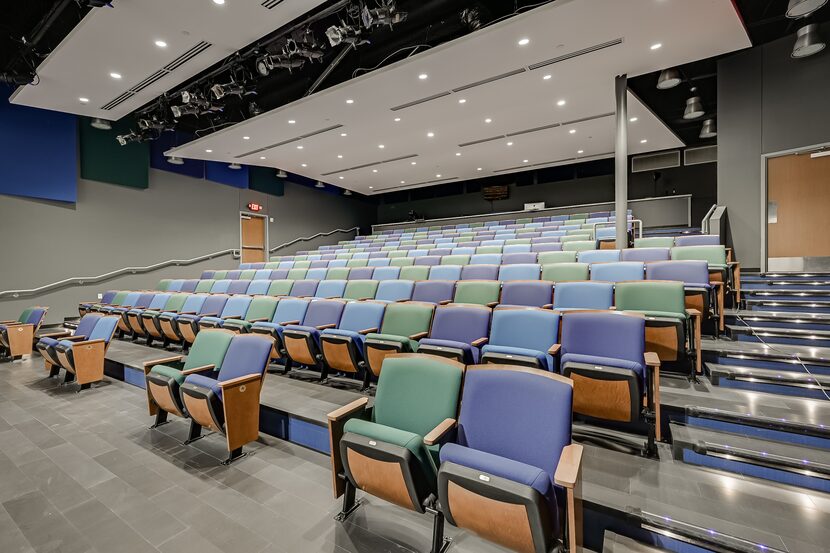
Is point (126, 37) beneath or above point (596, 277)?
above

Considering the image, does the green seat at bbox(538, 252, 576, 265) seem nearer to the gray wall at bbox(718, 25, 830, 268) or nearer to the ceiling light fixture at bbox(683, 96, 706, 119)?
the gray wall at bbox(718, 25, 830, 268)

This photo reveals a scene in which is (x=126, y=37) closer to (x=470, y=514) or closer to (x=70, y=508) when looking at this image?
(x=70, y=508)

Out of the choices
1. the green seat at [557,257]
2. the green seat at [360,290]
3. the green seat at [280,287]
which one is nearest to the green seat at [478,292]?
the green seat at [360,290]

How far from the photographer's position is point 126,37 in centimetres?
350

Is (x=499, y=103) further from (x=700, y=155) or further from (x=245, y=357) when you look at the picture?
(x=700, y=155)

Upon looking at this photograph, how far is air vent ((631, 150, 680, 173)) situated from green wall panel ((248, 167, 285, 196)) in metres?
8.33

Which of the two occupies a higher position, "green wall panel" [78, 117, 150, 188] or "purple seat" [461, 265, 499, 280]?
"green wall panel" [78, 117, 150, 188]

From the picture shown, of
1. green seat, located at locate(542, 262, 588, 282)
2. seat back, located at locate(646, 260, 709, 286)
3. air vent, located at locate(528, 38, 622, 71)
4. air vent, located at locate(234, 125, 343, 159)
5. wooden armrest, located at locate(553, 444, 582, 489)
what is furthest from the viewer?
air vent, located at locate(234, 125, 343, 159)

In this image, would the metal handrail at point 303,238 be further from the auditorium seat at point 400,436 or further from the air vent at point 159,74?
the auditorium seat at point 400,436

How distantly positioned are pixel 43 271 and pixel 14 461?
4.93 meters

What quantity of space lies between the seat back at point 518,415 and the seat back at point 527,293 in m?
1.51

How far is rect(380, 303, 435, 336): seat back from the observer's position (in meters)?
2.45

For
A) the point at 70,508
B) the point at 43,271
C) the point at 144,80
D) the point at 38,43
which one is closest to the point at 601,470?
the point at 70,508

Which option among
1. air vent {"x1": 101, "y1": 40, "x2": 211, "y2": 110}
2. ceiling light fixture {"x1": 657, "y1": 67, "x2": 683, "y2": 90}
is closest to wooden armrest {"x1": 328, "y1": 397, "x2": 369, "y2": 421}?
air vent {"x1": 101, "y1": 40, "x2": 211, "y2": 110}
